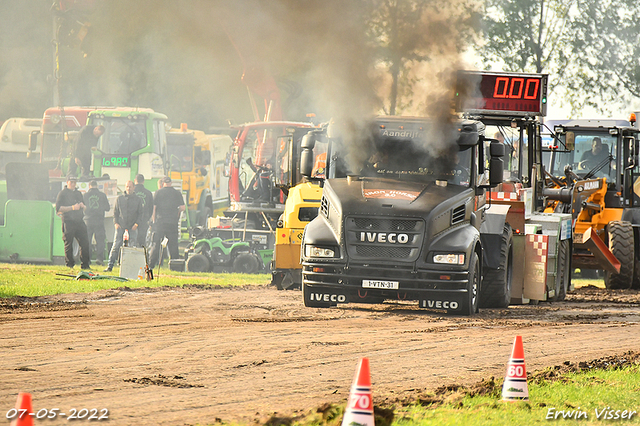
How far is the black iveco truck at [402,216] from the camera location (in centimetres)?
1158

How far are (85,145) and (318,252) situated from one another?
13.8 metres

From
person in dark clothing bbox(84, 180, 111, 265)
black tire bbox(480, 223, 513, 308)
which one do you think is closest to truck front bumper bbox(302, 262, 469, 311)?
black tire bbox(480, 223, 513, 308)

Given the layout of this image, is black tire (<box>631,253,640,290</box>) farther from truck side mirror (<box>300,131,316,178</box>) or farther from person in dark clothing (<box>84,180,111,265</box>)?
person in dark clothing (<box>84,180,111,265</box>)

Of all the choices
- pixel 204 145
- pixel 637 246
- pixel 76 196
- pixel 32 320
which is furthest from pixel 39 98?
pixel 32 320

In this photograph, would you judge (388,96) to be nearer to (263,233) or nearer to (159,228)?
(263,233)

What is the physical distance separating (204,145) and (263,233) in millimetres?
11187

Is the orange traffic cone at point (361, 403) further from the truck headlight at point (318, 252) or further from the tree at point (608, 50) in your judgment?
the tree at point (608, 50)

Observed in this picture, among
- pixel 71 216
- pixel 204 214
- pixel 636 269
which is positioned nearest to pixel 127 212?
pixel 71 216

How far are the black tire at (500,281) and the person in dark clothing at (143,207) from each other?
32.7 feet

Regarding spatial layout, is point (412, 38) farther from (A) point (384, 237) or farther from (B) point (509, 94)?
(A) point (384, 237)

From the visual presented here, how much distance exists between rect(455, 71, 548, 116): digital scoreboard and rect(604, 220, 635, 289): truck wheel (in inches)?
180

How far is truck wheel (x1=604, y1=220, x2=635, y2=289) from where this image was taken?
1830cm

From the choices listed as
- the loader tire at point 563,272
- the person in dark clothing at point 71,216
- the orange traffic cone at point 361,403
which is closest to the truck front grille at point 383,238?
the loader tire at point 563,272

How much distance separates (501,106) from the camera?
14.9 m
